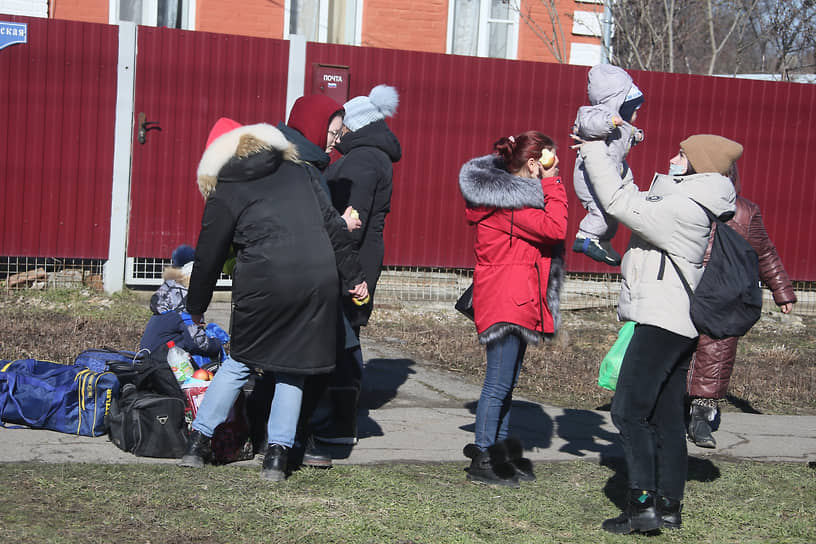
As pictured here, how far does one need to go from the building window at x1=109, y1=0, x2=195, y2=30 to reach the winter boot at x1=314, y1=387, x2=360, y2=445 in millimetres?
9803

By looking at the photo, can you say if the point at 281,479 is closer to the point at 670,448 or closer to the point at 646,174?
the point at 670,448


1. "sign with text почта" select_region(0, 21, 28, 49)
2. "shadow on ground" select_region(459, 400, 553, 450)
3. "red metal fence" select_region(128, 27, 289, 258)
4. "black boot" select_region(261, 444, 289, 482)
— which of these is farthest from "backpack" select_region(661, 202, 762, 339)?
"sign with text почта" select_region(0, 21, 28, 49)

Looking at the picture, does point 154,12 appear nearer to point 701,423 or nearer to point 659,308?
point 701,423

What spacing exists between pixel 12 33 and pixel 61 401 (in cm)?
514

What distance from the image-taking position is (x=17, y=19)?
8914mm

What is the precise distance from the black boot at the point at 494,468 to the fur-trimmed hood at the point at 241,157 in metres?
1.74

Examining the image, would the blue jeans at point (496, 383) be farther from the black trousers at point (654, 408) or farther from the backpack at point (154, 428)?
the backpack at point (154, 428)

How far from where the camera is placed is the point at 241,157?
4.46 meters

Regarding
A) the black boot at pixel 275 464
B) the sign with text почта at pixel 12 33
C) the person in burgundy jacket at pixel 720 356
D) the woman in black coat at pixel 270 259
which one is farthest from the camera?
the sign with text почта at pixel 12 33

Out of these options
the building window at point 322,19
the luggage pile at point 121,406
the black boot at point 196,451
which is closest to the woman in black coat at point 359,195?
the luggage pile at point 121,406

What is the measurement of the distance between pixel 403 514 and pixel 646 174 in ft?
23.5

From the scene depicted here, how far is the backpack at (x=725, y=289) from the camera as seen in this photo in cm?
409

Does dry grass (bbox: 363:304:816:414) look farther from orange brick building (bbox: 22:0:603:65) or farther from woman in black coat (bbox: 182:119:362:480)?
orange brick building (bbox: 22:0:603:65)

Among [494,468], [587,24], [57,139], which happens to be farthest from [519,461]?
[587,24]
